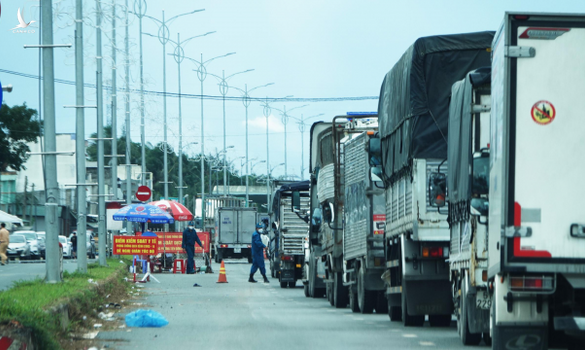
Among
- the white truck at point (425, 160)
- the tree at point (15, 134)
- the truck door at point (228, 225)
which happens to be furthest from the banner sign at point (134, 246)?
the tree at point (15, 134)

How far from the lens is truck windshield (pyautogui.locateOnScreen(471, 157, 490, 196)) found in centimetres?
976

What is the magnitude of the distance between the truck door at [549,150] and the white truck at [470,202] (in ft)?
4.00

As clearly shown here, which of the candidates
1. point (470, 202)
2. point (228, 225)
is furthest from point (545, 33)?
point (228, 225)

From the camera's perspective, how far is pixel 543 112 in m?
8.59

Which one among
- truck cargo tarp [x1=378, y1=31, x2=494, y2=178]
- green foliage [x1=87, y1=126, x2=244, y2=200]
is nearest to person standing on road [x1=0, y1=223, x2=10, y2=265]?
truck cargo tarp [x1=378, y1=31, x2=494, y2=178]

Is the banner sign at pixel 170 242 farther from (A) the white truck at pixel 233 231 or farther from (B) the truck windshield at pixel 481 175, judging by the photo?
(B) the truck windshield at pixel 481 175

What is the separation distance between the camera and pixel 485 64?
1463 centimetres

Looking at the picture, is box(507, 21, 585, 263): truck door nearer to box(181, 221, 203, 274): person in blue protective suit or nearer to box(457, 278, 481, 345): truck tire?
box(457, 278, 481, 345): truck tire

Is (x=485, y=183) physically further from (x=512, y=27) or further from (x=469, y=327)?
(x=469, y=327)

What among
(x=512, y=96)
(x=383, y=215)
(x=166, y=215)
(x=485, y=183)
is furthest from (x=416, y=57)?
(x=166, y=215)

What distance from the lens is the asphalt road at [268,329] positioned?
1270cm

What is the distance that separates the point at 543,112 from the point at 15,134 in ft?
202

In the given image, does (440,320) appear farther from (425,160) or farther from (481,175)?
(481,175)

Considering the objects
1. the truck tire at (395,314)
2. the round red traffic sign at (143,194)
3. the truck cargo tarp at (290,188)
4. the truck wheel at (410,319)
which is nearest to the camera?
the truck wheel at (410,319)
